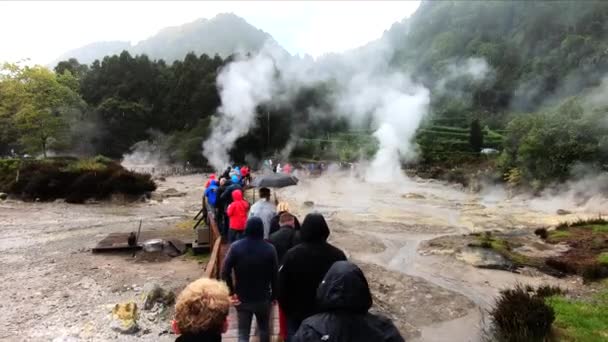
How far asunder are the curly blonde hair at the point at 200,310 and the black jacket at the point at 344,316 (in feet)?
1.60

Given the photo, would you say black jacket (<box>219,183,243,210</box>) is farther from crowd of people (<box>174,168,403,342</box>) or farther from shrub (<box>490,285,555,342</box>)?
shrub (<box>490,285,555,342</box>)

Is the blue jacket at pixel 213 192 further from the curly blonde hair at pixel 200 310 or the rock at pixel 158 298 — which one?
the curly blonde hair at pixel 200 310

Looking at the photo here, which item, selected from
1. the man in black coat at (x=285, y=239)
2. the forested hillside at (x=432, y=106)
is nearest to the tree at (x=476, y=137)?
the forested hillside at (x=432, y=106)

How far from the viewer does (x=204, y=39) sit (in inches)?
7279

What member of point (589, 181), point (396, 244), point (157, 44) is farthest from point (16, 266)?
point (157, 44)

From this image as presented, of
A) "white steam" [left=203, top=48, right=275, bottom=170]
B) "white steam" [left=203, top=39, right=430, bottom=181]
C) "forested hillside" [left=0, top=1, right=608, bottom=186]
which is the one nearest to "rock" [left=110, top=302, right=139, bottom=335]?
"forested hillside" [left=0, top=1, right=608, bottom=186]

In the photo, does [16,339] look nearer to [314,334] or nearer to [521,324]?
[314,334]

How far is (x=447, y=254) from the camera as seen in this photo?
14453 millimetres

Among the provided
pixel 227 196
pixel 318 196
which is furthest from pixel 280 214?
pixel 318 196

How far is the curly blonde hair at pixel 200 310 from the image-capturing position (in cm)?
278

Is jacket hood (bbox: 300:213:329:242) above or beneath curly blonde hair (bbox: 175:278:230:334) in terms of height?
above

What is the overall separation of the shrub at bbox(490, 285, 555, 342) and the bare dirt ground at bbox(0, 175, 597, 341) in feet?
2.89

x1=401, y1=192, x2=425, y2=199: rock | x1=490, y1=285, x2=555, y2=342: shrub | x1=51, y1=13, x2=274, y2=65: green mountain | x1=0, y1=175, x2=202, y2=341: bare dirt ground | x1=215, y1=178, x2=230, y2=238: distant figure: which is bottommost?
x1=0, y1=175, x2=202, y2=341: bare dirt ground

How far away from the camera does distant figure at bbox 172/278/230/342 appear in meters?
2.78
